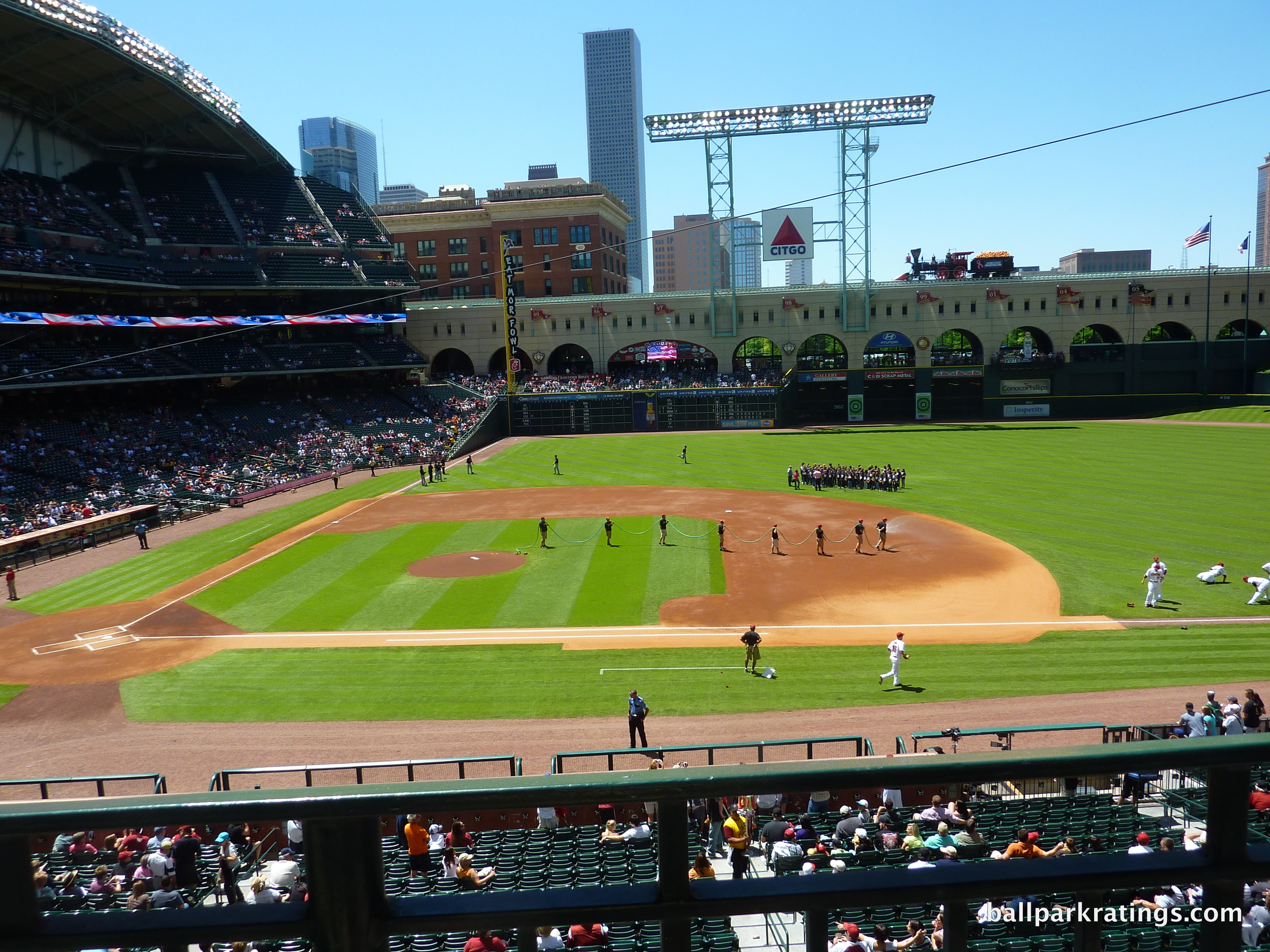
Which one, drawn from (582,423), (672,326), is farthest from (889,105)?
(582,423)

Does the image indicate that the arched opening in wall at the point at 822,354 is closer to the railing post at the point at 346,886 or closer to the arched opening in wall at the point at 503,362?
the arched opening in wall at the point at 503,362

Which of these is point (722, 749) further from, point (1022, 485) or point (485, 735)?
point (1022, 485)

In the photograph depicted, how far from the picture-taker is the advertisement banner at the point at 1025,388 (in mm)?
82625

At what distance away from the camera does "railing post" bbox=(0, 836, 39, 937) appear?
6.26 feet

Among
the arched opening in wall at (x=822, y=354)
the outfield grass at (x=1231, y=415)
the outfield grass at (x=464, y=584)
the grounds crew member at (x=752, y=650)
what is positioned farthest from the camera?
the arched opening in wall at (x=822, y=354)

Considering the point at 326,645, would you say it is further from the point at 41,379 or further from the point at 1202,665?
the point at 41,379

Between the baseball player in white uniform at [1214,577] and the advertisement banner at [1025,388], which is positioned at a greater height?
the advertisement banner at [1025,388]

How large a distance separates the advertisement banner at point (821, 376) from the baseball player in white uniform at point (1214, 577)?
188ft

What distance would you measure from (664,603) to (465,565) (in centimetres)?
933

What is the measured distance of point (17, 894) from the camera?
1933 mm

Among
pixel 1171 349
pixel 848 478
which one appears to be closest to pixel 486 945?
pixel 848 478

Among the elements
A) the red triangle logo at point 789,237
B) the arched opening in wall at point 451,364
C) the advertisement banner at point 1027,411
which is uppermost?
the red triangle logo at point 789,237

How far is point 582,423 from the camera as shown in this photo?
265 ft

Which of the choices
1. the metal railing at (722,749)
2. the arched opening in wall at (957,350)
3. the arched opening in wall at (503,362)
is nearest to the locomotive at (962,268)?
the arched opening in wall at (957,350)
